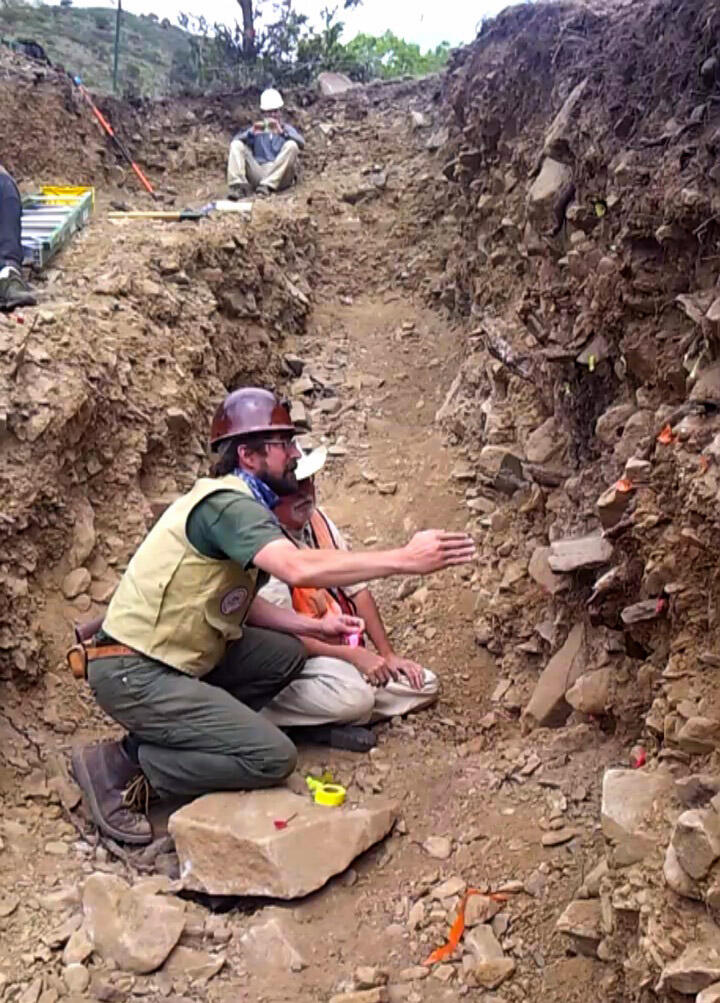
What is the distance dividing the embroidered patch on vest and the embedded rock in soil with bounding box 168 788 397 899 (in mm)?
684

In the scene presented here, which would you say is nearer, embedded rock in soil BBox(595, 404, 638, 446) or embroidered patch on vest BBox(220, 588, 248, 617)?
embroidered patch on vest BBox(220, 588, 248, 617)

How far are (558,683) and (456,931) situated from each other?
1.26 m

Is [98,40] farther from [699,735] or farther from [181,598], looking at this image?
[699,735]

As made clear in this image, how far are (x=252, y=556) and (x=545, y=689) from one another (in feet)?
4.83

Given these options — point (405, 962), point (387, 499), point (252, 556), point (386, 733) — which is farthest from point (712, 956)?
point (387, 499)

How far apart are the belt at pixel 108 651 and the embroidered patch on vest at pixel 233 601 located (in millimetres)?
379

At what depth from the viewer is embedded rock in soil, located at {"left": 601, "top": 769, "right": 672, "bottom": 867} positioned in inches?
103

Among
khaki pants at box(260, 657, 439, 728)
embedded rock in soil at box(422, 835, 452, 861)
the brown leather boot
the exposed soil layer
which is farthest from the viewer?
khaki pants at box(260, 657, 439, 728)

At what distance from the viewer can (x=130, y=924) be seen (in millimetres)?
3133

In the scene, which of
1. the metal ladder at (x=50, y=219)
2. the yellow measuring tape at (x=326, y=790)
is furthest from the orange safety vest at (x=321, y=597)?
the metal ladder at (x=50, y=219)

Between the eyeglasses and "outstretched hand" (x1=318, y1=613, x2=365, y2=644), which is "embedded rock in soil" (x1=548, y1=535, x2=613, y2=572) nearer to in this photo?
"outstretched hand" (x1=318, y1=613, x2=365, y2=644)

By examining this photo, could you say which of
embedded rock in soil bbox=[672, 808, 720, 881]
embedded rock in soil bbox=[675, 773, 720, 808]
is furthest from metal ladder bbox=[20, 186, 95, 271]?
embedded rock in soil bbox=[672, 808, 720, 881]

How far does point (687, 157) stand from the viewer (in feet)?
13.6

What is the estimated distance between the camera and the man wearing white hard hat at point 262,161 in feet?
33.6
